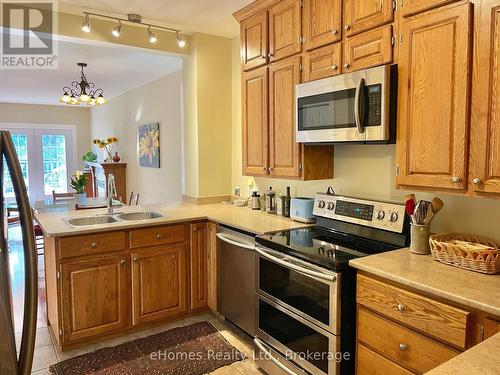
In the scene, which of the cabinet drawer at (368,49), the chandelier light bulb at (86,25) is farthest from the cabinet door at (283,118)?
the chandelier light bulb at (86,25)

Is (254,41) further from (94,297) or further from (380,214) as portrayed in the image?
(94,297)

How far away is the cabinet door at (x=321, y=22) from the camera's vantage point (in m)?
2.24

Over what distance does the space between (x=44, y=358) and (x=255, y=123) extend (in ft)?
7.37

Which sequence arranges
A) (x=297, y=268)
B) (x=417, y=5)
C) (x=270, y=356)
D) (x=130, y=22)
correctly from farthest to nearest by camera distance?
(x=130, y=22)
(x=270, y=356)
(x=297, y=268)
(x=417, y=5)

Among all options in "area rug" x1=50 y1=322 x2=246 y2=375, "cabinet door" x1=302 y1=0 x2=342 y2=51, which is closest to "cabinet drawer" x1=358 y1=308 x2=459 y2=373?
"area rug" x1=50 y1=322 x2=246 y2=375

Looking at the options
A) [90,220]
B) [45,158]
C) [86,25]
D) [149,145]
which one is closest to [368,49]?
[86,25]

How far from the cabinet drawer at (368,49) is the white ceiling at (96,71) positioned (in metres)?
2.12

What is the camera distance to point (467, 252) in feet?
5.43

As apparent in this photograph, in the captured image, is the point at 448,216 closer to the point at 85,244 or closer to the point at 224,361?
the point at 224,361

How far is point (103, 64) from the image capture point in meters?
4.65

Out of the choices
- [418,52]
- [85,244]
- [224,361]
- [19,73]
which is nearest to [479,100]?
[418,52]

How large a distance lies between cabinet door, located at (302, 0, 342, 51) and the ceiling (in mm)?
675

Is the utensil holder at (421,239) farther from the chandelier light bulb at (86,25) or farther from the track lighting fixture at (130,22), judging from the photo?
the chandelier light bulb at (86,25)

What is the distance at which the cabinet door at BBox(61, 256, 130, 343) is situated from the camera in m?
2.60
